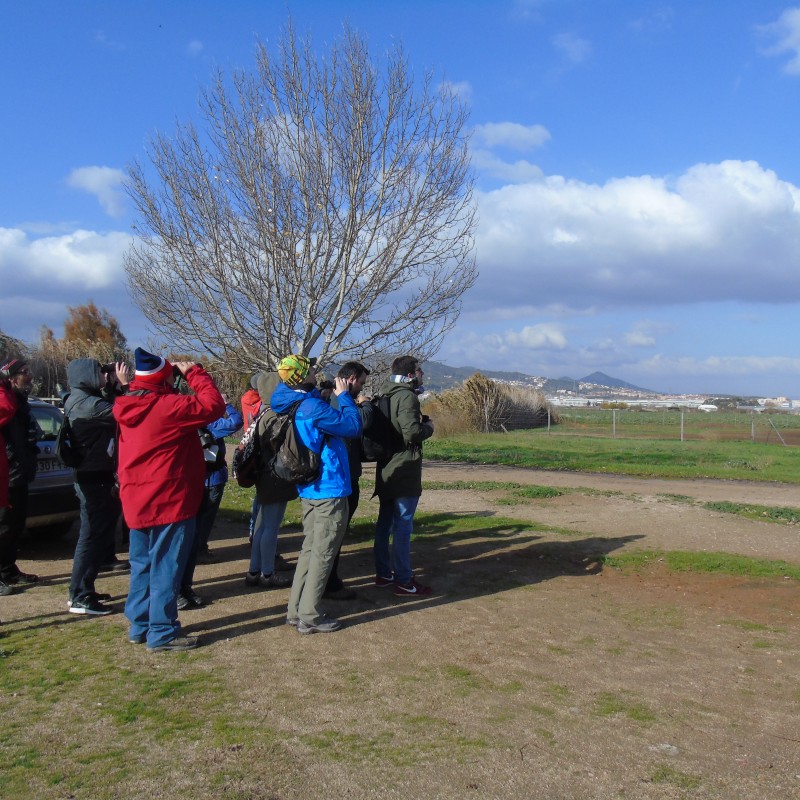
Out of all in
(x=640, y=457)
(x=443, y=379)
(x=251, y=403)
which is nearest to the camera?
(x=251, y=403)

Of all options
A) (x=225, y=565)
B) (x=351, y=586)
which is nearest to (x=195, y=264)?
(x=225, y=565)

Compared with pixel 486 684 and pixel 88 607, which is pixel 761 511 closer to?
pixel 486 684

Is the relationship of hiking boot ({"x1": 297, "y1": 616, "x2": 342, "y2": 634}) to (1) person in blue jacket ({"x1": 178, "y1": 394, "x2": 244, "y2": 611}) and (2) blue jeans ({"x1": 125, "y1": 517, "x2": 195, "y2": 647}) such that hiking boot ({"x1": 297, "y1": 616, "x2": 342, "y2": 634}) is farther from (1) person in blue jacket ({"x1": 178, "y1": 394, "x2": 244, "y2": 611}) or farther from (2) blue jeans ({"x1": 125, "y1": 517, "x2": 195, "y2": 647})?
(1) person in blue jacket ({"x1": 178, "y1": 394, "x2": 244, "y2": 611})

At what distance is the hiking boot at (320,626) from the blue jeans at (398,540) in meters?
1.24

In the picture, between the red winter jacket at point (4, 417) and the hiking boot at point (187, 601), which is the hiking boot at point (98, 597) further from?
the red winter jacket at point (4, 417)

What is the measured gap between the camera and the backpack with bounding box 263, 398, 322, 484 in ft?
17.6

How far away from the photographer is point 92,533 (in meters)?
5.88

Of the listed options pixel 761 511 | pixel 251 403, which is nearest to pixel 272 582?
pixel 251 403

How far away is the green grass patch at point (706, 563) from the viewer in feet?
25.4

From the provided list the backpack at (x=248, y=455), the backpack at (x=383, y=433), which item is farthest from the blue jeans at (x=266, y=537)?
the backpack at (x=383, y=433)

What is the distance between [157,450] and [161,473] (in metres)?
0.15

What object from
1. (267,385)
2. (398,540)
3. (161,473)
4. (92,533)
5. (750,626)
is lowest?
(750,626)

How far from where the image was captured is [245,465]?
613 cm

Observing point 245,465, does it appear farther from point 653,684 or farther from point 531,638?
point 653,684
